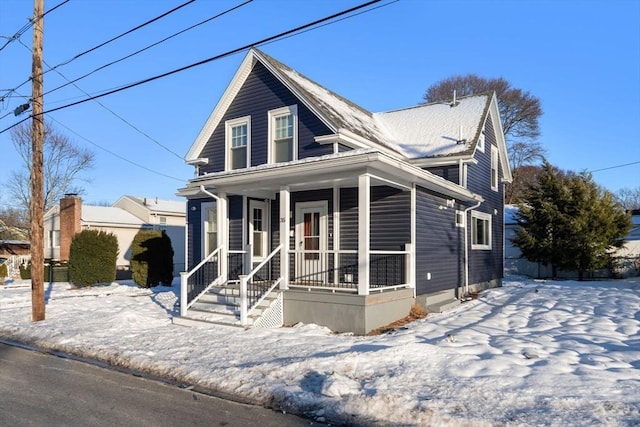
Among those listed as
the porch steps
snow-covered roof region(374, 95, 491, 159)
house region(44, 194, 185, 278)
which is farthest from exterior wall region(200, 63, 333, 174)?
house region(44, 194, 185, 278)

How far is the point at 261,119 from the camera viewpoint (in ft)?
50.2

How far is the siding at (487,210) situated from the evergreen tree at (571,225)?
3.21 metres

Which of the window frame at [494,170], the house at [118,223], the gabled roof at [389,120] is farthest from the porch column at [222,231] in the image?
the house at [118,223]

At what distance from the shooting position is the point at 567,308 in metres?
12.6

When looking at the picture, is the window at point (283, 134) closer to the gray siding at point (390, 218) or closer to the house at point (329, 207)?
the house at point (329, 207)

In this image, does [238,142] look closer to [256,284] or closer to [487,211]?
[256,284]

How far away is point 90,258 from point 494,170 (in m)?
16.2

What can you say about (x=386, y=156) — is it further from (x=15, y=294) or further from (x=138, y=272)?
(x=15, y=294)

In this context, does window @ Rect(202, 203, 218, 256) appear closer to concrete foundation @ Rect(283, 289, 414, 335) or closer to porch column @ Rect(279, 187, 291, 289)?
porch column @ Rect(279, 187, 291, 289)

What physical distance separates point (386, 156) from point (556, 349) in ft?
14.8

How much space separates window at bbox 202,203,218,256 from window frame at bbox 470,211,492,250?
320 inches

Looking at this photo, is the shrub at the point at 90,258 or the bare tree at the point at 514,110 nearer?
the shrub at the point at 90,258

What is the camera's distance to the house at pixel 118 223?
30.6 meters

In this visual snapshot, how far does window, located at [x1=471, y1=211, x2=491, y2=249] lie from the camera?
54.4ft
